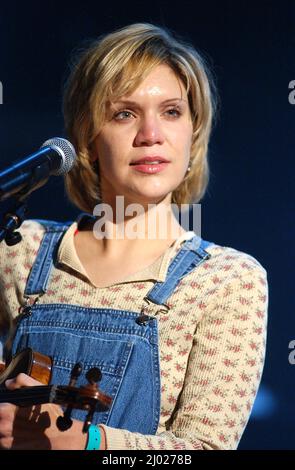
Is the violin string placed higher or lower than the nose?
lower

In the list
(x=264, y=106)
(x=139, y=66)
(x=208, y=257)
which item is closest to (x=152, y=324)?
(x=208, y=257)

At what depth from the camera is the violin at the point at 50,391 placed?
54.4 inches

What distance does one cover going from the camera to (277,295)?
8.50ft

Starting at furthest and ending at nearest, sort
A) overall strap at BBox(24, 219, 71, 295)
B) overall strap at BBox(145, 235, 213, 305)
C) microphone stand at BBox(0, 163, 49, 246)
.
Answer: overall strap at BBox(24, 219, 71, 295) → overall strap at BBox(145, 235, 213, 305) → microphone stand at BBox(0, 163, 49, 246)

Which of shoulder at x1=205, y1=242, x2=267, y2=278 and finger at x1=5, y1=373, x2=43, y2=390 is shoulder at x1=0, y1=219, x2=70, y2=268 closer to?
shoulder at x1=205, y1=242, x2=267, y2=278

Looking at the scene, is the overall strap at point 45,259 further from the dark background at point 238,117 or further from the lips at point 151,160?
the dark background at point 238,117

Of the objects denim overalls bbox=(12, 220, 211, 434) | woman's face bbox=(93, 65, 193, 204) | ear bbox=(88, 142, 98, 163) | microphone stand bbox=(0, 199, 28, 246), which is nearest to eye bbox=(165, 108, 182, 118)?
woman's face bbox=(93, 65, 193, 204)

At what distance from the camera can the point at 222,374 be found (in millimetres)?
1783

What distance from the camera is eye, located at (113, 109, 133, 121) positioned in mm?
2037

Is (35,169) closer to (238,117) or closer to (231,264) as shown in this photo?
(231,264)

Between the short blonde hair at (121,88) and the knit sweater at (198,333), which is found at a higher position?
the short blonde hair at (121,88)

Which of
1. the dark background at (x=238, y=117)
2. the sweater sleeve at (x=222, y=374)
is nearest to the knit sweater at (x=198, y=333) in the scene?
the sweater sleeve at (x=222, y=374)

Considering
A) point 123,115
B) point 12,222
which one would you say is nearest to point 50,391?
point 12,222

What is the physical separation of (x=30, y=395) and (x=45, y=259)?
63 centimetres
